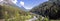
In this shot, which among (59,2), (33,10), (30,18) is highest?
(59,2)

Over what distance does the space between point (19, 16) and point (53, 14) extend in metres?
0.49

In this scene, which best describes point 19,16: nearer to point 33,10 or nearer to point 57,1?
point 33,10

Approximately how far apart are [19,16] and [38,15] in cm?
27

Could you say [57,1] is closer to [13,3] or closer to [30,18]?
[30,18]

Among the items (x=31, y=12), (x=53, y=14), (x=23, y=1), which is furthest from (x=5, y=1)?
(x=53, y=14)

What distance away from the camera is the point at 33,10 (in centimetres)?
171

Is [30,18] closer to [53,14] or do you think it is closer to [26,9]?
[26,9]

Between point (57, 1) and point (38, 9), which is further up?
point (57, 1)

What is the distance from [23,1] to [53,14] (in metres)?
0.47

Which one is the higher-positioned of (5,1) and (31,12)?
(5,1)

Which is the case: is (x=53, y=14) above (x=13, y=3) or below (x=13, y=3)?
below

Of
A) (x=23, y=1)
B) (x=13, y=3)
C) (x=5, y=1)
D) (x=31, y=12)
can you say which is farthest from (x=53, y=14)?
(x=5, y=1)

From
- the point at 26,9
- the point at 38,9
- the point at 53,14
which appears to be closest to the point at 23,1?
the point at 26,9

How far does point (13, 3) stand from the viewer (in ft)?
5.55
